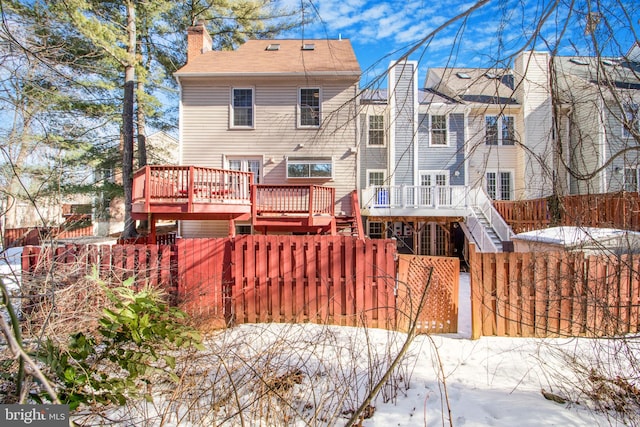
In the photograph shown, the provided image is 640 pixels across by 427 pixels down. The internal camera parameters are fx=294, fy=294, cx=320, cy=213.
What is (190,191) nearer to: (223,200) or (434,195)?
(223,200)

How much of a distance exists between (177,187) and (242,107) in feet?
17.8

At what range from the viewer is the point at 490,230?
10.6 metres

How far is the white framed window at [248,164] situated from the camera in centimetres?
1208

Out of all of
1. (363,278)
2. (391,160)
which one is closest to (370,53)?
(363,278)

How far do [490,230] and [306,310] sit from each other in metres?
8.78

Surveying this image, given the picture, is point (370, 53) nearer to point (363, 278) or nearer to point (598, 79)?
point (598, 79)

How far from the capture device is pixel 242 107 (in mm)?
12148

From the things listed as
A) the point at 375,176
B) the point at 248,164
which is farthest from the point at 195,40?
the point at 375,176

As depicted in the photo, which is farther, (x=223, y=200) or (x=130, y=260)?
(x=223, y=200)

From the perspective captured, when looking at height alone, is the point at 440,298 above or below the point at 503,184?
below

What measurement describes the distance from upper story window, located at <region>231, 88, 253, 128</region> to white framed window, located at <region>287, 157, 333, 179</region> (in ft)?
8.20

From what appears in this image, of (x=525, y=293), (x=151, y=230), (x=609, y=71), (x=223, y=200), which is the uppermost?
(x=609, y=71)

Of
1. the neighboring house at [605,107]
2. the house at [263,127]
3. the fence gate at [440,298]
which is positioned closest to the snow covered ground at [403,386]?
the fence gate at [440,298]

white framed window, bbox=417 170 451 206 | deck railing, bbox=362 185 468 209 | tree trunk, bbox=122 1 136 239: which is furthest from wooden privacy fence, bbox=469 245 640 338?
tree trunk, bbox=122 1 136 239
